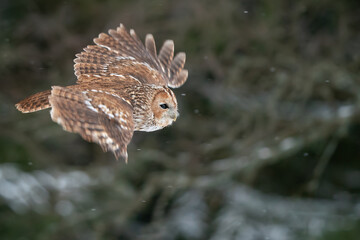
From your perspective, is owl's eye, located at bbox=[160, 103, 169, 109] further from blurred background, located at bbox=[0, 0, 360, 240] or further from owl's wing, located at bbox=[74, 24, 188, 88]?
blurred background, located at bbox=[0, 0, 360, 240]

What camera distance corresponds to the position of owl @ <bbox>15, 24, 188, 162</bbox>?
2.80ft

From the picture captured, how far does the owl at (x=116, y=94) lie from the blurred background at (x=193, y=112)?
1999 millimetres

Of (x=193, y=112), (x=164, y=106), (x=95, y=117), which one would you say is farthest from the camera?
(x=193, y=112)

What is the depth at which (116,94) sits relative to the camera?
3.38 ft

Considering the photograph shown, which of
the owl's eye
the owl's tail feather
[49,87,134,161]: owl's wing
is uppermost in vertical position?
the owl's eye

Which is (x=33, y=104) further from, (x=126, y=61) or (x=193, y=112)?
(x=193, y=112)

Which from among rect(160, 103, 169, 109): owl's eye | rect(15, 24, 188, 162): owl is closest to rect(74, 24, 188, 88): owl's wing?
rect(15, 24, 188, 162): owl

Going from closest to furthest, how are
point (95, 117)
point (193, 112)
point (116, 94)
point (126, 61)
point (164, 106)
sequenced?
point (95, 117) → point (116, 94) → point (164, 106) → point (126, 61) → point (193, 112)

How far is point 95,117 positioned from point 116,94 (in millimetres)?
162

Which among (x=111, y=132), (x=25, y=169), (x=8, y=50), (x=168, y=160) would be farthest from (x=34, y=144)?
(x=111, y=132)

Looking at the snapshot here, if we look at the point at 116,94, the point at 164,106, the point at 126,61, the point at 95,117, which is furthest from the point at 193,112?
the point at 95,117

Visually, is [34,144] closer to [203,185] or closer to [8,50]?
[8,50]

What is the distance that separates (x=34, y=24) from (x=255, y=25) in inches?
60.8

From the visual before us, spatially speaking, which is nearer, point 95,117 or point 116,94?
point 95,117
